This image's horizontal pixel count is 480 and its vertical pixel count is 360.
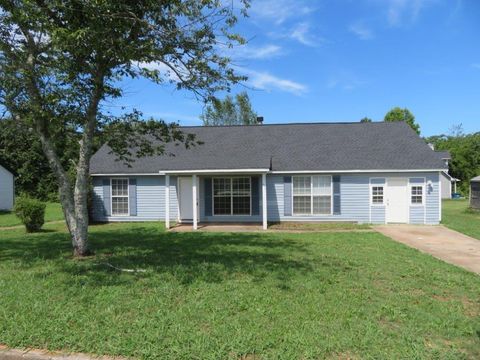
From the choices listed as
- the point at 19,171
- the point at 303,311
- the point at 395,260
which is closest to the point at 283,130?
the point at 395,260

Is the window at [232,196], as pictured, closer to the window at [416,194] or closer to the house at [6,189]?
the window at [416,194]

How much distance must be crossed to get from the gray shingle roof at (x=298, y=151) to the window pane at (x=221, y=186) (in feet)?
4.15

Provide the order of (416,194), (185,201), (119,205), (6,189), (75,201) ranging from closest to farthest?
(75,201) → (416,194) → (185,201) → (119,205) → (6,189)

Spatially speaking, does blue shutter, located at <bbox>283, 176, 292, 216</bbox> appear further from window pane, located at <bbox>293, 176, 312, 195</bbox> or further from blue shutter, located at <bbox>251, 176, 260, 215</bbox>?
blue shutter, located at <bbox>251, 176, 260, 215</bbox>

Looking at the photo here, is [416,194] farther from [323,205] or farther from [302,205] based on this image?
[302,205]

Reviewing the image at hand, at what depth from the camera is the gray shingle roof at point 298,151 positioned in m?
17.8

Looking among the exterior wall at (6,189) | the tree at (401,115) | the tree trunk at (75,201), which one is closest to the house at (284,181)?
the tree trunk at (75,201)

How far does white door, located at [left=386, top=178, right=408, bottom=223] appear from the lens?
1773cm

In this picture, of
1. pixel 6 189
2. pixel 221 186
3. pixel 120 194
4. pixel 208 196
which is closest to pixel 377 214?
pixel 221 186

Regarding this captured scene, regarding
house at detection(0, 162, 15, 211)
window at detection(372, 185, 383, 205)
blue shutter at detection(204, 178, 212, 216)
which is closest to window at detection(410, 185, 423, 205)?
window at detection(372, 185, 383, 205)

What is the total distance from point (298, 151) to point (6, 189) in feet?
65.7

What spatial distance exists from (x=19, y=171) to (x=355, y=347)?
37.5 metres

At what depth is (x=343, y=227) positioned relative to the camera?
16.5 metres

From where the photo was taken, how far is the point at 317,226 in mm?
16812
